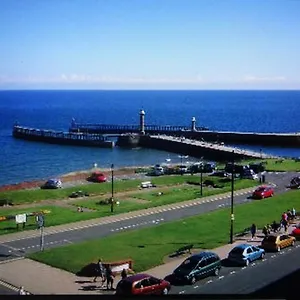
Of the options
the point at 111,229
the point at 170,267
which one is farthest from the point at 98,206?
the point at 170,267

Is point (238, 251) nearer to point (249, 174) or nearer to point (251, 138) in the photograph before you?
point (249, 174)

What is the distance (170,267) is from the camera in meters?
9.30

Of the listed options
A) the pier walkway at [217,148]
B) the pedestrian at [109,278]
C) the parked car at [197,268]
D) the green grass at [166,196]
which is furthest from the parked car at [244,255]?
the pier walkway at [217,148]

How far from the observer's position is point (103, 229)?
40.8 ft

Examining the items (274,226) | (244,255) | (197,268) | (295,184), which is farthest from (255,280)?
(295,184)

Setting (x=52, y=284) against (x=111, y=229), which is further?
(x=111, y=229)

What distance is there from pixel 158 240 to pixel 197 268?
302cm

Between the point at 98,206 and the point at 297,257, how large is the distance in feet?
24.2

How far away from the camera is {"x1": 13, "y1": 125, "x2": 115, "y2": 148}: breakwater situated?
136ft

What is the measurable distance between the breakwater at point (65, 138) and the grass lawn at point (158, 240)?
2731cm

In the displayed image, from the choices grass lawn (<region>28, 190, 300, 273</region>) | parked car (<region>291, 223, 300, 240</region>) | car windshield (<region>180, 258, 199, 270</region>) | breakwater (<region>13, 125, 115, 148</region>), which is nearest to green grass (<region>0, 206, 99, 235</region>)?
grass lawn (<region>28, 190, 300, 273</region>)

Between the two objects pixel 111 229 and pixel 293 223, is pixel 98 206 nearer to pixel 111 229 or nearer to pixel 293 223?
pixel 111 229

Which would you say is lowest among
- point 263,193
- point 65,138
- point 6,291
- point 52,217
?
point 65,138

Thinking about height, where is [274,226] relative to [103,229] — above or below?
above
